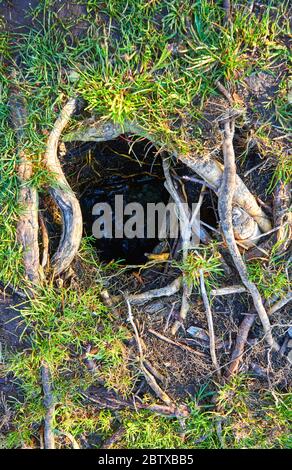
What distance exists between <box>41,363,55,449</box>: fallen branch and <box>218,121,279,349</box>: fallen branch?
3.07 ft

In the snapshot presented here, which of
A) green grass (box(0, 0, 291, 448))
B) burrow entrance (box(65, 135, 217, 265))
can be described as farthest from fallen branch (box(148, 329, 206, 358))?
burrow entrance (box(65, 135, 217, 265))

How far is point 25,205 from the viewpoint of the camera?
179 cm

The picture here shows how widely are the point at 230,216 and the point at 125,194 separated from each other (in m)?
0.74

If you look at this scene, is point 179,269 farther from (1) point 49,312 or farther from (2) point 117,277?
(1) point 49,312

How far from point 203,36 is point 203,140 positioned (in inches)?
15.2

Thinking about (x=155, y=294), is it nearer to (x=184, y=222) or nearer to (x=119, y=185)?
(x=184, y=222)

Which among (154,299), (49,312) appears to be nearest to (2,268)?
(49,312)

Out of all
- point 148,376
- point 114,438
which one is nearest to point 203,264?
point 148,376

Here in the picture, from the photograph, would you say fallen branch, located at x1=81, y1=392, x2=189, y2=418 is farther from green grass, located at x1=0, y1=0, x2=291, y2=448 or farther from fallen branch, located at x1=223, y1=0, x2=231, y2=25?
fallen branch, located at x1=223, y1=0, x2=231, y2=25

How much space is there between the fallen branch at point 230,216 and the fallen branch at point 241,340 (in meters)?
0.07

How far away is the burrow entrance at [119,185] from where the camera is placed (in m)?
2.09

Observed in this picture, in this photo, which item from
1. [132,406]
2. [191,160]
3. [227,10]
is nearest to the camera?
[227,10]

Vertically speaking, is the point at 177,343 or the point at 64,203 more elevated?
the point at 64,203

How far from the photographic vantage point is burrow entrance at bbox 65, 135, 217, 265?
82.2 inches
